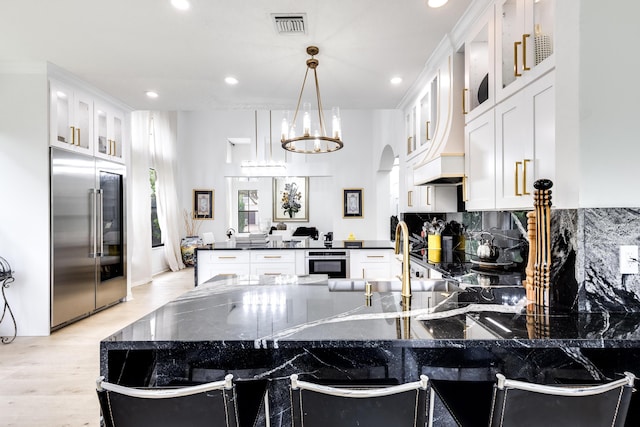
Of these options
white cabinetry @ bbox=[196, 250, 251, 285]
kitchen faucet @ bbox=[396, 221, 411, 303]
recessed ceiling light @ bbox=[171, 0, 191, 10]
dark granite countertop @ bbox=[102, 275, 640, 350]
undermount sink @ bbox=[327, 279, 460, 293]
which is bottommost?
white cabinetry @ bbox=[196, 250, 251, 285]

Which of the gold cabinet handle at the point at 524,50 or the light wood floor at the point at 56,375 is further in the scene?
the light wood floor at the point at 56,375

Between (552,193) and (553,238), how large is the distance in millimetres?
218

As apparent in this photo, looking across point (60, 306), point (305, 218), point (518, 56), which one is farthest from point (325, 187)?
point (518, 56)

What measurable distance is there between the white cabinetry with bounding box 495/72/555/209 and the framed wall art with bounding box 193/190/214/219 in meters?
7.50

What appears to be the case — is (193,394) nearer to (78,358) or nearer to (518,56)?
(518,56)

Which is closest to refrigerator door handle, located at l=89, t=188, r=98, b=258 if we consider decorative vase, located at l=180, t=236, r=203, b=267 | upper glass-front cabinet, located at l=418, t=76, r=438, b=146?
upper glass-front cabinet, located at l=418, t=76, r=438, b=146

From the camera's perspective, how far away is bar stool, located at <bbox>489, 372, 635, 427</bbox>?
914mm

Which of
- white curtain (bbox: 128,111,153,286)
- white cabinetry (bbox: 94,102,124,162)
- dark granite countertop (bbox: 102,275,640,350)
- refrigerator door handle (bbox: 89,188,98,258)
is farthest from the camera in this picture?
white curtain (bbox: 128,111,153,286)

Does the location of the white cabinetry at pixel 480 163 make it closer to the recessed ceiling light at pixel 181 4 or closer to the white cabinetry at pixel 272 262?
the recessed ceiling light at pixel 181 4

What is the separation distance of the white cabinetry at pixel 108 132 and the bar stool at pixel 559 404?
4838mm

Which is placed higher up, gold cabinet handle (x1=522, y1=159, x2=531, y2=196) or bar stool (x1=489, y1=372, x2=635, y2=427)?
gold cabinet handle (x1=522, y1=159, x2=531, y2=196)

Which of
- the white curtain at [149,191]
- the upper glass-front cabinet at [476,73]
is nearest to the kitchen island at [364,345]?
the upper glass-front cabinet at [476,73]

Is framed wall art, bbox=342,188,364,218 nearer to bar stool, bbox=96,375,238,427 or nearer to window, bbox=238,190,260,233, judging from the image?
window, bbox=238,190,260,233

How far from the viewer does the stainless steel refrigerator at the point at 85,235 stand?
367cm
